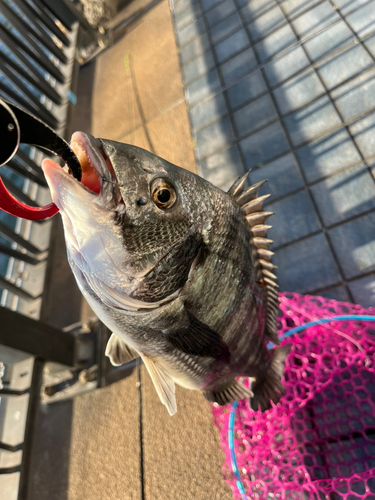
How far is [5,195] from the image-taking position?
66 cm

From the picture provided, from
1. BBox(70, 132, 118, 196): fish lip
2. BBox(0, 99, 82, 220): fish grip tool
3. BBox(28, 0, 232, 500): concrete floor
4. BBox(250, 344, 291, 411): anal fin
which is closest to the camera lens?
BBox(0, 99, 82, 220): fish grip tool

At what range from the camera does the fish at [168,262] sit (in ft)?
2.29

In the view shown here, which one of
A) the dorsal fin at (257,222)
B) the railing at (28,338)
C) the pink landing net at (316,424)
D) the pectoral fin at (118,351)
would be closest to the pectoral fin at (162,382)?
the pectoral fin at (118,351)

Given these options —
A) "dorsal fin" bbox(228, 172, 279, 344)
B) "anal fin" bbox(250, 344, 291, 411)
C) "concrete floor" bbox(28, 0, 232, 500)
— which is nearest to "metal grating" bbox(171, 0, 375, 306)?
"concrete floor" bbox(28, 0, 232, 500)

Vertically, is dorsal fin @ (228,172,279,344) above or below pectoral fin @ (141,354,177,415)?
above

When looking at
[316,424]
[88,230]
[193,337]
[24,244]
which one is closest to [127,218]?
[88,230]

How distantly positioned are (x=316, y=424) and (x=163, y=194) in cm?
146

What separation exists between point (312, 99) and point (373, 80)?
43 cm

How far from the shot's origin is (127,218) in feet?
2.39

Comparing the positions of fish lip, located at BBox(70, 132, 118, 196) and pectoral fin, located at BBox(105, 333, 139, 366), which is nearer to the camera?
fish lip, located at BBox(70, 132, 118, 196)

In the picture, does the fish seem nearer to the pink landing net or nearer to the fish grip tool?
the fish grip tool

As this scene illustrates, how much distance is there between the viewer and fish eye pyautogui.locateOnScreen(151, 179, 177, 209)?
782 mm

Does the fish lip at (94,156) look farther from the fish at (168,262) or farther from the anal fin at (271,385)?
the anal fin at (271,385)

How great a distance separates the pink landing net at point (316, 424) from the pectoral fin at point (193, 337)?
30.3 inches
